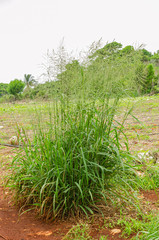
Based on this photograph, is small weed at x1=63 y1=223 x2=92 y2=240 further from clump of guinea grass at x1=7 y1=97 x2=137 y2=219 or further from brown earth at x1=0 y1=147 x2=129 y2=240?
clump of guinea grass at x1=7 y1=97 x2=137 y2=219

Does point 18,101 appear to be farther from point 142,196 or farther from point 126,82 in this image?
point 142,196

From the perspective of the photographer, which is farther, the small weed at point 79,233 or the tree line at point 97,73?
the tree line at point 97,73

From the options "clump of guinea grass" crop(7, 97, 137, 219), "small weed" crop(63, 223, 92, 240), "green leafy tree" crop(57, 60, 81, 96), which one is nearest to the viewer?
"small weed" crop(63, 223, 92, 240)

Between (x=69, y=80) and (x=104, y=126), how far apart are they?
22.7 inches

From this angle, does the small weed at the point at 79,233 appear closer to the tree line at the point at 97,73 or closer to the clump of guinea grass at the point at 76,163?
the clump of guinea grass at the point at 76,163

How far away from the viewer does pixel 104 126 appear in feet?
6.95

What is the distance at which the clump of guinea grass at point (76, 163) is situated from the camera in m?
2.00

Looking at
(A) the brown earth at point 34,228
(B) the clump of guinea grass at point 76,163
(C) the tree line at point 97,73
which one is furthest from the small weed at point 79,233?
(C) the tree line at point 97,73

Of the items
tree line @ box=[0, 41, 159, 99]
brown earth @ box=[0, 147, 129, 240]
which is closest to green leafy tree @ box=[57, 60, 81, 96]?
tree line @ box=[0, 41, 159, 99]

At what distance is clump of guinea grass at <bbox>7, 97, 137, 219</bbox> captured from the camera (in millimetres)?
1998

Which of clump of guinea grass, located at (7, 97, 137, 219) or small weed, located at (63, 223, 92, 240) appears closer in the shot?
small weed, located at (63, 223, 92, 240)

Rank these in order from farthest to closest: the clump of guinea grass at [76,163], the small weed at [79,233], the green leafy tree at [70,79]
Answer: the green leafy tree at [70,79] < the clump of guinea grass at [76,163] < the small weed at [79,233]

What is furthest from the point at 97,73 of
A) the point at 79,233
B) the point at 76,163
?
the point at 79,233

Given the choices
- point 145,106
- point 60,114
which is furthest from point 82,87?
point 145,106
